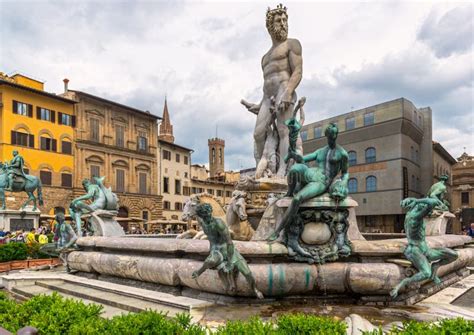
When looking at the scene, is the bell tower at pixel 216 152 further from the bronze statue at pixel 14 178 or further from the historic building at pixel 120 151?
the bronze statue at pixel 14 178

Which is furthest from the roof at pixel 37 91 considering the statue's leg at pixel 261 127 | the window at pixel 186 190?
the statue's leg at pixel 261 127

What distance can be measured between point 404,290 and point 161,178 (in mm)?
49940

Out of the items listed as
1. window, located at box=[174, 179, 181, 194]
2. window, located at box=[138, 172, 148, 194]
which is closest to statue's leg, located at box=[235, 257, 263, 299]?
window, located at box=[138, 172, 148, 194]

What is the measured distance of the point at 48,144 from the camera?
40688mm

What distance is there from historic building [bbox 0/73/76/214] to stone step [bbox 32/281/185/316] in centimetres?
3183

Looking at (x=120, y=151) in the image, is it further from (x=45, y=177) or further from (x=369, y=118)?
(x=369, y=118)

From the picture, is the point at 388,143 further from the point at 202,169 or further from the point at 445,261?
the point at 445,261

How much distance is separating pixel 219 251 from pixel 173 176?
5145 cm

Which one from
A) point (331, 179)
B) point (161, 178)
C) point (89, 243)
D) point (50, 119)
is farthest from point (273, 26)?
point (161, 178)

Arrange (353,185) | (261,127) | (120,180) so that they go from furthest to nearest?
(120,180) < (353,185) < (261,127)

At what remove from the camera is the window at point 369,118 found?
45.0 meters

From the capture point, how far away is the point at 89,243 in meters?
8.11

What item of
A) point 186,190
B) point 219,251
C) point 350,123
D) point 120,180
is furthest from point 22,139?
point 219,251

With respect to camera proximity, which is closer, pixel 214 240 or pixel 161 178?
pixel 214 240
